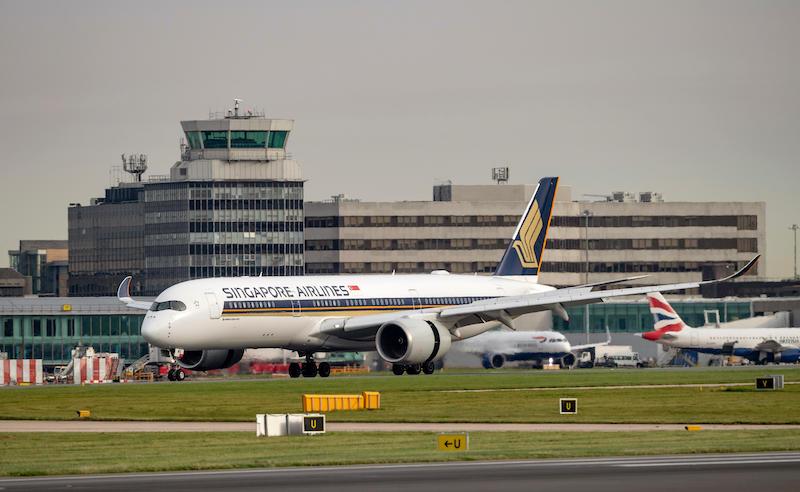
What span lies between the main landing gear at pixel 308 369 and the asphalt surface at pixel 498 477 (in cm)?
5239

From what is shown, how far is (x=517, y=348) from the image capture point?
12225cm

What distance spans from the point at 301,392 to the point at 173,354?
611 inches

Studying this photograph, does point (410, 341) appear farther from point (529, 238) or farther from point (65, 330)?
point (65, 330)

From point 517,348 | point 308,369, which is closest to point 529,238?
point 308,369

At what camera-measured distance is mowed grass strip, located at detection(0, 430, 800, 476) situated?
40.4m

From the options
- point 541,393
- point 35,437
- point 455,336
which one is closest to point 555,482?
point 35,437

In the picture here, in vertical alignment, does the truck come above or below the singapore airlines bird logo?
below

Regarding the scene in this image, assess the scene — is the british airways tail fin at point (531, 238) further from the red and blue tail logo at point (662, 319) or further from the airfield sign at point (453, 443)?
the airfield sign at point (453, 443)

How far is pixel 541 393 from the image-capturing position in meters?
72.3

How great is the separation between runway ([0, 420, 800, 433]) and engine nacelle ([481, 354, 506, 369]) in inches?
2393

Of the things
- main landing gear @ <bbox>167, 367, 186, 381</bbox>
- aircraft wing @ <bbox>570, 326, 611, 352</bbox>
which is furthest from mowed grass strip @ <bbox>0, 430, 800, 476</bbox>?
aircraft wing @ <bbox>570, 326, 611, 352</bbox>

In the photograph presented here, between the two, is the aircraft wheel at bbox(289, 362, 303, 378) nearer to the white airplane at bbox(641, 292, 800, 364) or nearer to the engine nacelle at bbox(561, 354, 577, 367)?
the engine nacelle at bbox(561, 354, 577, 367)

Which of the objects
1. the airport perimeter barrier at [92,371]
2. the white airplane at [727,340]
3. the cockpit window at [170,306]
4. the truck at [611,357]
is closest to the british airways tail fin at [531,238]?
the cockpit window at [170,306]

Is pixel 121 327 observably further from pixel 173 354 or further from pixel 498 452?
pixel 498 452
